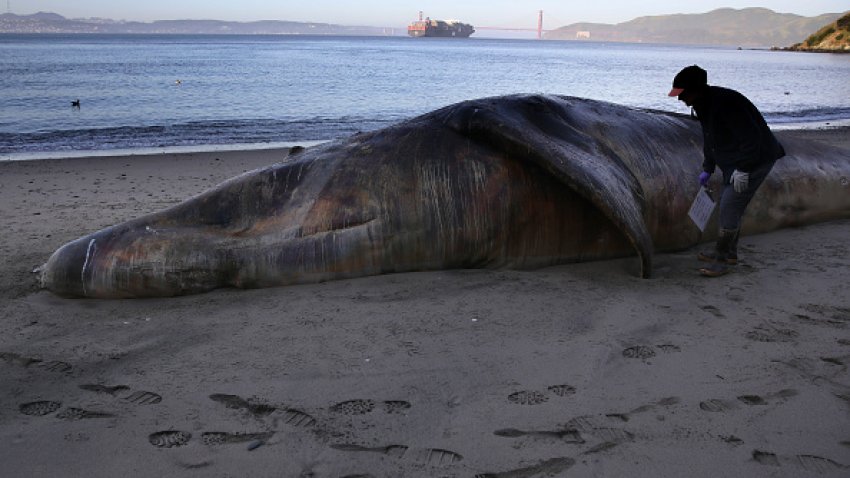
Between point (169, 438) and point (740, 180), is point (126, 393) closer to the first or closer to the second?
point (169, 438)

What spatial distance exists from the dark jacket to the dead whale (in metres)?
0.61

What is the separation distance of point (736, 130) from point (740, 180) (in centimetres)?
37

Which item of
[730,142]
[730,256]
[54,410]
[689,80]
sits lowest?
[54,410]

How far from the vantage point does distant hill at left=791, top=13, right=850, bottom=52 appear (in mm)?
96694

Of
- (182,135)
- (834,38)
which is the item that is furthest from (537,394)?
(834,38)

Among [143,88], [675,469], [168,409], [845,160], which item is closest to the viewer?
[675,469]

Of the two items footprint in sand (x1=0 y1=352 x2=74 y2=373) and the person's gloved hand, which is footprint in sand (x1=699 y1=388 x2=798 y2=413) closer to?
the person's gloved hand

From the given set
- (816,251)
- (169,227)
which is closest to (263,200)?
(169,227)

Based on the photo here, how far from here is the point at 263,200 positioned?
5.30m

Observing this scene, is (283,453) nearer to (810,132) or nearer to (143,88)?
(810,132)

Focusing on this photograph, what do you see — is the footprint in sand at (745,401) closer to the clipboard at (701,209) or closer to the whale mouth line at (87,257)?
the clipboard at (701,209)

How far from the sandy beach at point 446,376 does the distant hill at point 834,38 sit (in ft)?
352

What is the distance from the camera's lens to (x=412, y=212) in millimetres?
5250

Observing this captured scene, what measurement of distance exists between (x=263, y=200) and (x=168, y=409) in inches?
85.2
